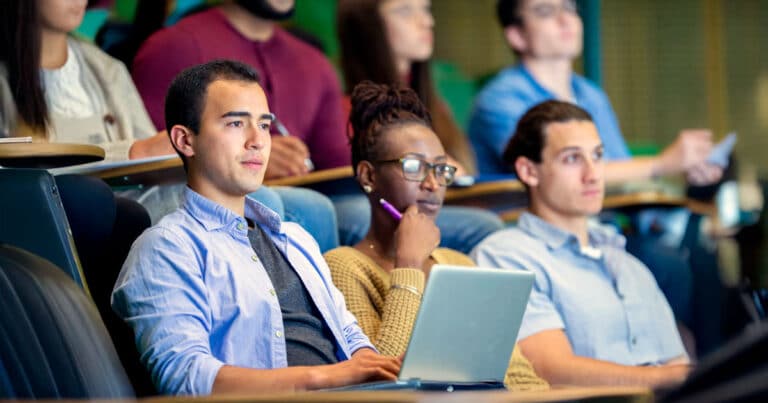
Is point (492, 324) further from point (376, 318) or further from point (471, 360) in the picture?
point (376, 318)

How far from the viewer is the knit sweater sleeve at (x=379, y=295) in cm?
219

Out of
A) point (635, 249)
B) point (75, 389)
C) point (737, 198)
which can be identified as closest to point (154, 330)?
point (75, 389)

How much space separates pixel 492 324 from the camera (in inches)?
73.4

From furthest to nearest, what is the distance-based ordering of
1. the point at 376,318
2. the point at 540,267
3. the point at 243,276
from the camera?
the point at 540,267 < the point at 376,318 < the point at 243,276

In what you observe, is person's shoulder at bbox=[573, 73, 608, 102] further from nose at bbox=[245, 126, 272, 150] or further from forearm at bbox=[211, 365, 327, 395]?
forearm at bbox=[211, 365, 327, 395]

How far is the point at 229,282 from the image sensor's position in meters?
1.97

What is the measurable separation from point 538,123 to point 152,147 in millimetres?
974

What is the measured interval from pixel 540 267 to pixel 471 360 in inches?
34.3

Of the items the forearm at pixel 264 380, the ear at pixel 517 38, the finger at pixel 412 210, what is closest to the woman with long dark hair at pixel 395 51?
the ear at pixel 517 38

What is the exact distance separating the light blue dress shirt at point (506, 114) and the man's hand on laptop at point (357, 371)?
163 centimetres

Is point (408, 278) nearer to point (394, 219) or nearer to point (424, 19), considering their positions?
point (394, 219)

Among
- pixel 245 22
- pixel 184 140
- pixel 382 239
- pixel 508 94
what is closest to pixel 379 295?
pixel 382 239

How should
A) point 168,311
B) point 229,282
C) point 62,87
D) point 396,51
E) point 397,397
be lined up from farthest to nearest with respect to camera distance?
point 396,51
point 62,87
point 229,282
point 168,311
point 397,397

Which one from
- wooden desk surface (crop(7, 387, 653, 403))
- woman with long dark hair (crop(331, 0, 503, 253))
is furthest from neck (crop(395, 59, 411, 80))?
wooden desk surface (crop(7, 387, 653, 403))
